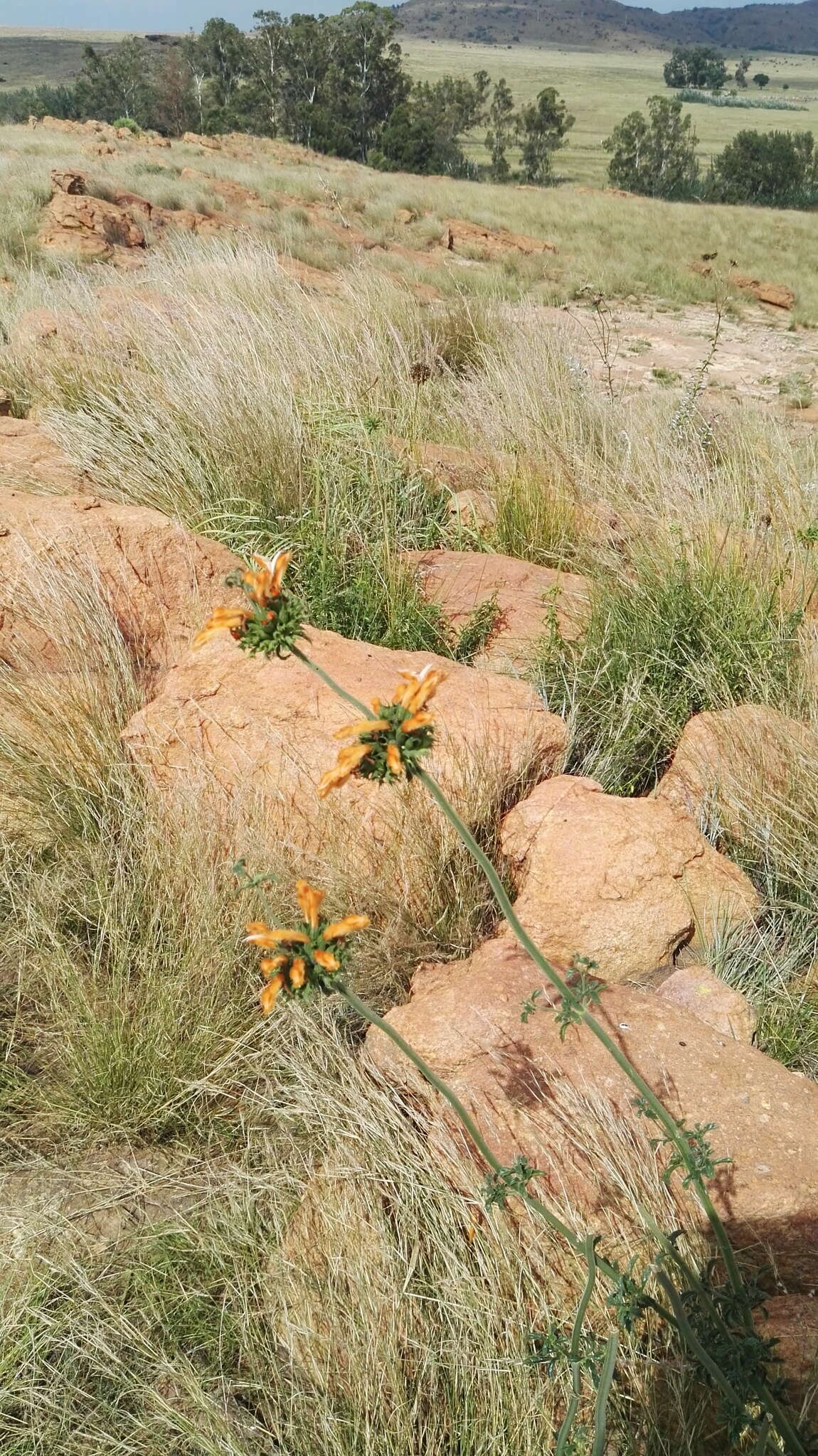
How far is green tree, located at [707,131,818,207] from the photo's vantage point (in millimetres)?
27422

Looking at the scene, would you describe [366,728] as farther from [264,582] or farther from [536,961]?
[536,961]

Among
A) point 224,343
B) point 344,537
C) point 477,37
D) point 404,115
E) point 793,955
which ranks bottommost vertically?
point 793,955

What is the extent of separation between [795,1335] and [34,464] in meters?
3.81

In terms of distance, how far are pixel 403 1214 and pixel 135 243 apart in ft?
34.6

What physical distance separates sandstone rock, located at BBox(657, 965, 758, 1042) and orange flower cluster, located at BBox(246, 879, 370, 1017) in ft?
3.59

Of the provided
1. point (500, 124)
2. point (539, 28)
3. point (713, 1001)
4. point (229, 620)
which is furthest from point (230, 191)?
point (539, 28)

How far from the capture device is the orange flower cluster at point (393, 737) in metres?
1.02

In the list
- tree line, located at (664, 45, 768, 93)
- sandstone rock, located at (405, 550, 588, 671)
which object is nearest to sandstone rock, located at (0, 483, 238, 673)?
sandstone rock, located at (405, 550, 588, 671)

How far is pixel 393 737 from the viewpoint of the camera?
3.40 ft

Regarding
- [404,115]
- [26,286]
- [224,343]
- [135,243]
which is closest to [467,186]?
[404,115]

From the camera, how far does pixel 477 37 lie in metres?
155

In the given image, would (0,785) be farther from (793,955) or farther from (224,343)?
(224,343)

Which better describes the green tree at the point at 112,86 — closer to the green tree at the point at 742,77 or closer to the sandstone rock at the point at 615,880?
the sandstone rock at the point at 615,880

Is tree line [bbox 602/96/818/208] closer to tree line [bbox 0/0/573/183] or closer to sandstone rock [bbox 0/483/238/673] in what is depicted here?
tree line [bbox 0/0/573/183]
